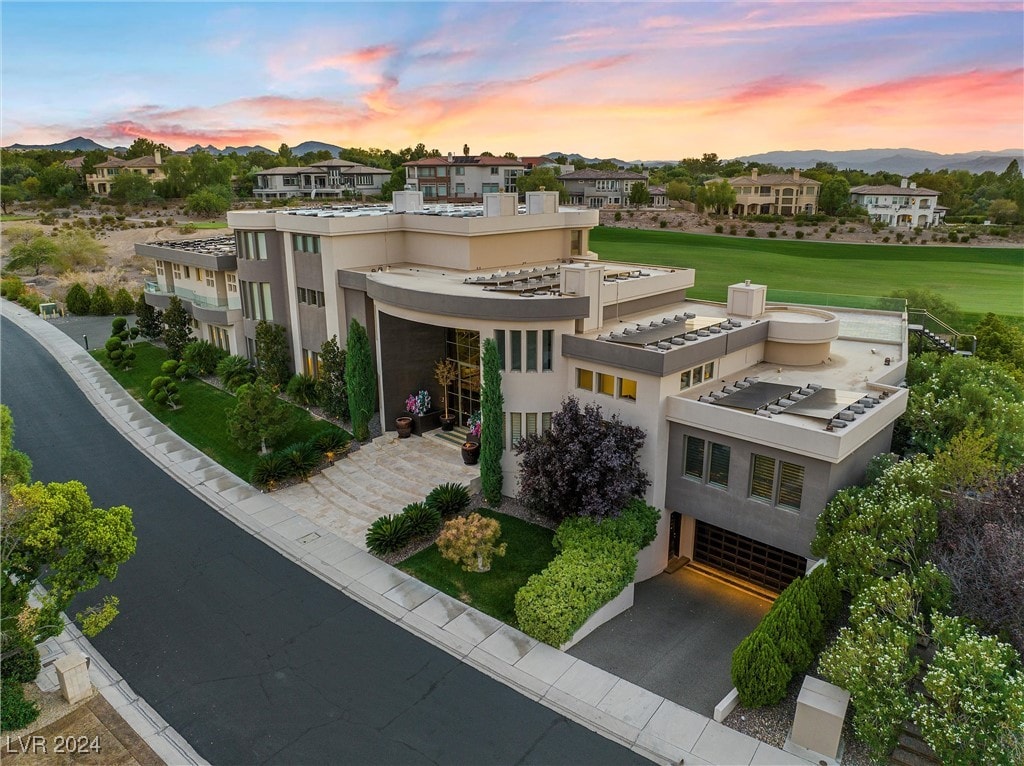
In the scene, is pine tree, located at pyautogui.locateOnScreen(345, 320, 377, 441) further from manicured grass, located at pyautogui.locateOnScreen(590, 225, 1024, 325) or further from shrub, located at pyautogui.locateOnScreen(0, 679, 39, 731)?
manicured grass, located at pyautogui.locateOnScreen(590, 225, 1024, 325)

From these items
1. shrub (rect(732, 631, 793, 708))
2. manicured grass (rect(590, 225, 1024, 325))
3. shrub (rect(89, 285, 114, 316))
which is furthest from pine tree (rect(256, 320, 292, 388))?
manicured grass (rect(590, 225, 1024, 325))

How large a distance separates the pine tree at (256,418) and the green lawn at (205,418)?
1.10 meters

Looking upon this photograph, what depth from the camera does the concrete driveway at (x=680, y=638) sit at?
51.9 feet

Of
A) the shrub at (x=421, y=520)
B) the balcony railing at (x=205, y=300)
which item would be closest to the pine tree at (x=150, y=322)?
the balcony railing at (x=205, y=300)

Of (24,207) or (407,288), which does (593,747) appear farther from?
(24,207)

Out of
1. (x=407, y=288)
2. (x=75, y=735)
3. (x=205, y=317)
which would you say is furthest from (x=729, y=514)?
(x=205, y=317)

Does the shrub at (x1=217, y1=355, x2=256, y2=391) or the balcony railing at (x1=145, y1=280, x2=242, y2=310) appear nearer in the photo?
the shrub at (x1=217, y1=355, x2=256, y2=391)

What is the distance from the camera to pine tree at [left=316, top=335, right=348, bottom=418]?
29.9 meters

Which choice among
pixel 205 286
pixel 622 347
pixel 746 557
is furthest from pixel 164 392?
pixel 746 557

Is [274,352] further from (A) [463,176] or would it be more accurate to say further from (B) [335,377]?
(A) [463,176]

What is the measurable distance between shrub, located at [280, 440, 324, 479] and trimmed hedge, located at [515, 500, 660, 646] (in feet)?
36.5

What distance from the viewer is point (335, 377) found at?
98.5 ft

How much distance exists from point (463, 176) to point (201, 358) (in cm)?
7433

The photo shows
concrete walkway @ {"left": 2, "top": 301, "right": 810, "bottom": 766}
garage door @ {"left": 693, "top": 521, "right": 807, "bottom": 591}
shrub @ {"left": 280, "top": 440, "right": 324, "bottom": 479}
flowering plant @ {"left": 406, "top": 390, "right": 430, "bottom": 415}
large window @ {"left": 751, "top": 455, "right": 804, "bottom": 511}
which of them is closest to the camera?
concrete walkway @ {"left": 2, "top": 301, "right": 810, "bottom": 766}
